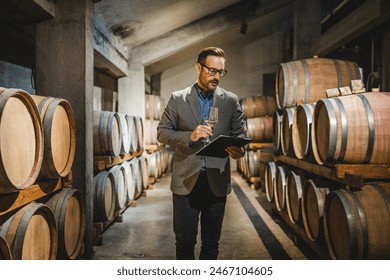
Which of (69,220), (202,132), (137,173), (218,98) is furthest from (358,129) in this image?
(137,173)

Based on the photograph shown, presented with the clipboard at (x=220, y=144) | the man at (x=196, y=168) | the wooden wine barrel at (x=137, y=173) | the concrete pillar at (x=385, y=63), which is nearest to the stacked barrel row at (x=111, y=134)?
the wooden wine barrel at (x=137, y=173)

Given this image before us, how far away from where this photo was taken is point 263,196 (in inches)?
319

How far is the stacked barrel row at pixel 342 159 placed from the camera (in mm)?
2986

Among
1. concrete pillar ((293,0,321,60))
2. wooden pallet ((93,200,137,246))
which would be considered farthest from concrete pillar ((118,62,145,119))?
concrete pillar ((293,0,321,60))

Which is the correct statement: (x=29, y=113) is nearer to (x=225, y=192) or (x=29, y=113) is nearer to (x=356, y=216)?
(x=225, y=192)

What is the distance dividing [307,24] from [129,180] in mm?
5313

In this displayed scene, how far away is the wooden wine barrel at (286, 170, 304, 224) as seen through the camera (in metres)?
4.68

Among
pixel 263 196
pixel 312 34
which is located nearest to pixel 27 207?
pixel 263 196

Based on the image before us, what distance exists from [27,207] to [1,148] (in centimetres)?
63

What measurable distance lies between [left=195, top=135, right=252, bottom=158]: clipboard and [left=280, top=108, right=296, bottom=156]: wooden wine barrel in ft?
8.58

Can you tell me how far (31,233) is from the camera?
8.83ft

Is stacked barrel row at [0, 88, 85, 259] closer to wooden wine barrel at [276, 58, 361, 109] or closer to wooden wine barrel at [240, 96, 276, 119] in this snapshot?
wooden wine barrel at [276, 58, 361, 109]

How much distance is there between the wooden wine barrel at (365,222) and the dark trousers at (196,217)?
3.62ft

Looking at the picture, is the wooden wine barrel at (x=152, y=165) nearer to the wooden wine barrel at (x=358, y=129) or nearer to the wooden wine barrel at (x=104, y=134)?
the wooden wine barrel at (x=104, y=134)
